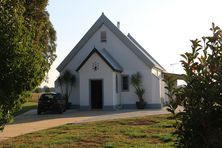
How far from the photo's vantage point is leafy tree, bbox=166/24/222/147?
5199 millimetres

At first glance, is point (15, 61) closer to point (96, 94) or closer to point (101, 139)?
point (101, 139)

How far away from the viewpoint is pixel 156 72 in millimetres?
41719

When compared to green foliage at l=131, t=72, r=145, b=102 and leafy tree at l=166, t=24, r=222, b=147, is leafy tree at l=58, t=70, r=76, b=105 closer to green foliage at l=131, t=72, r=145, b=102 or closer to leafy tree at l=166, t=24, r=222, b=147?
green foliage at l=131, t=72, r=145, b=102

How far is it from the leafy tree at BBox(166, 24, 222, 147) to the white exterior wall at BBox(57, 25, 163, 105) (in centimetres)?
3208

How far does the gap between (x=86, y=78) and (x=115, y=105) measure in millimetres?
3263

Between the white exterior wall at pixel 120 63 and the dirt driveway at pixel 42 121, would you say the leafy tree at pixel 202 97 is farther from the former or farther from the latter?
the white exterior wall at pixel 120 63

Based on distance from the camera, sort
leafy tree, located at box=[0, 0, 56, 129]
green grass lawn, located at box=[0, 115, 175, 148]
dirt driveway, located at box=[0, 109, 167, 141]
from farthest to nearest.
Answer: dirt driveway, located at box=[0, 109, 167, 141] → green grass lawn, located at box=[0, 115, 175, 148] → leafy tree, located at box=[0, 0, 56, 129]

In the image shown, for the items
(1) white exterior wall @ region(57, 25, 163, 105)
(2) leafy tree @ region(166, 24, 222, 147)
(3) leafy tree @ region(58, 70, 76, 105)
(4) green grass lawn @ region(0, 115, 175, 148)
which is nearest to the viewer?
(2) leafy tree @ region(166, 24, 222, 147)

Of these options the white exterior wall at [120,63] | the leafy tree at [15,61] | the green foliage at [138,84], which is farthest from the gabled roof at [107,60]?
the leafy tree at [15,61]

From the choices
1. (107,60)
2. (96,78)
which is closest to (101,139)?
(107,60)

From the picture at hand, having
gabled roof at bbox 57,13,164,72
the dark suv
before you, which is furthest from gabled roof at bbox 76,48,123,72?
the dark suv

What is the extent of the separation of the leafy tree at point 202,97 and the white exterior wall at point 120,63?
1263 inches

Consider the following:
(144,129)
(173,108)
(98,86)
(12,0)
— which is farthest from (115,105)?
(173,108)

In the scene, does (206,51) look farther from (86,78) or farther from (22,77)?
(86,78)
